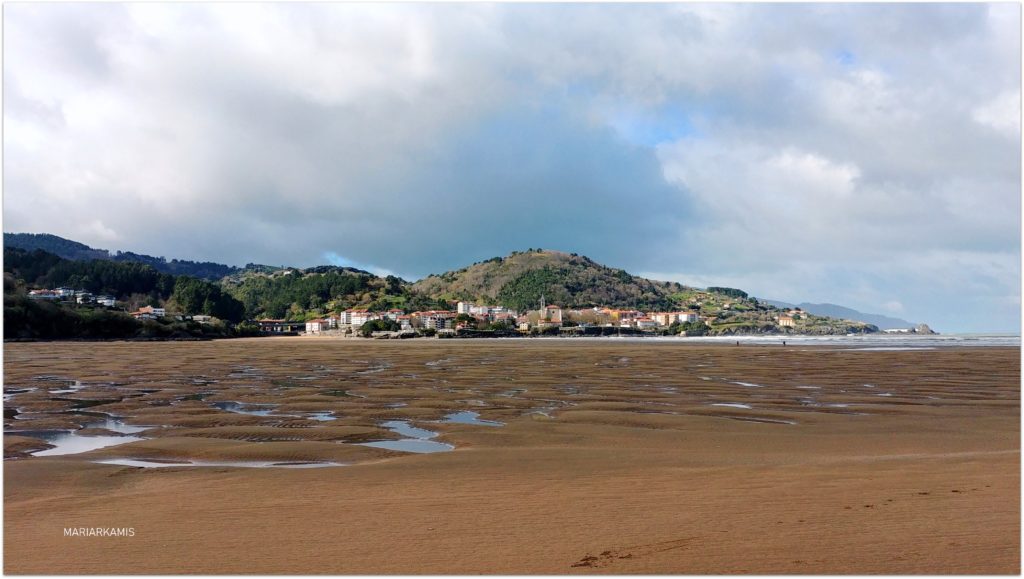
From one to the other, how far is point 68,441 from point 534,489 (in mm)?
9361

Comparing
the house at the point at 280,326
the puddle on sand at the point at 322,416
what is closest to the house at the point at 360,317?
the house at the point at 280,326

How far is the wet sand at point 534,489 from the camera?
578cm

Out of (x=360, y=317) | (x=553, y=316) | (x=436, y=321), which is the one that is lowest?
(x=436, y=321)

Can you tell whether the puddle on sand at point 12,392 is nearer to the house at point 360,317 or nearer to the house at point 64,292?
the house at point 64,292

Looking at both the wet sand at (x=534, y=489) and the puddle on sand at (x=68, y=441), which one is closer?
the wet sand at (x=534, y=489)

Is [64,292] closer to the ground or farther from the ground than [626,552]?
farther from the ground

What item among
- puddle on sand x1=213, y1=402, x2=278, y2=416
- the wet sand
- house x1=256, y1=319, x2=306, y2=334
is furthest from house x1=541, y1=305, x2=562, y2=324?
puddle on sand x1=213, y1=402, x2=278, y2=416

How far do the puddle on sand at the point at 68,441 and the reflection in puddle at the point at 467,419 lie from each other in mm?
6324

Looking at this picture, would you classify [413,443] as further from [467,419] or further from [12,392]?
[12,392]

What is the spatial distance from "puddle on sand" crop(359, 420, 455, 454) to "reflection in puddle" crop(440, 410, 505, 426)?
46.8 inches

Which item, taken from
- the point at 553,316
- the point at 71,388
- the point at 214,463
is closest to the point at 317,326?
the point at 553,316

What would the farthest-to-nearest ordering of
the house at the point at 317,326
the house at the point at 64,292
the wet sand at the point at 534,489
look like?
the house at the point at 317,326 → the house at the point at 64,292 → the wet sand at the point at 534,489

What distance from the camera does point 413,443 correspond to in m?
12.3

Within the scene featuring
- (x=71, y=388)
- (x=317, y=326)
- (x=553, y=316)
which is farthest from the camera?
(x=553, y=316)
